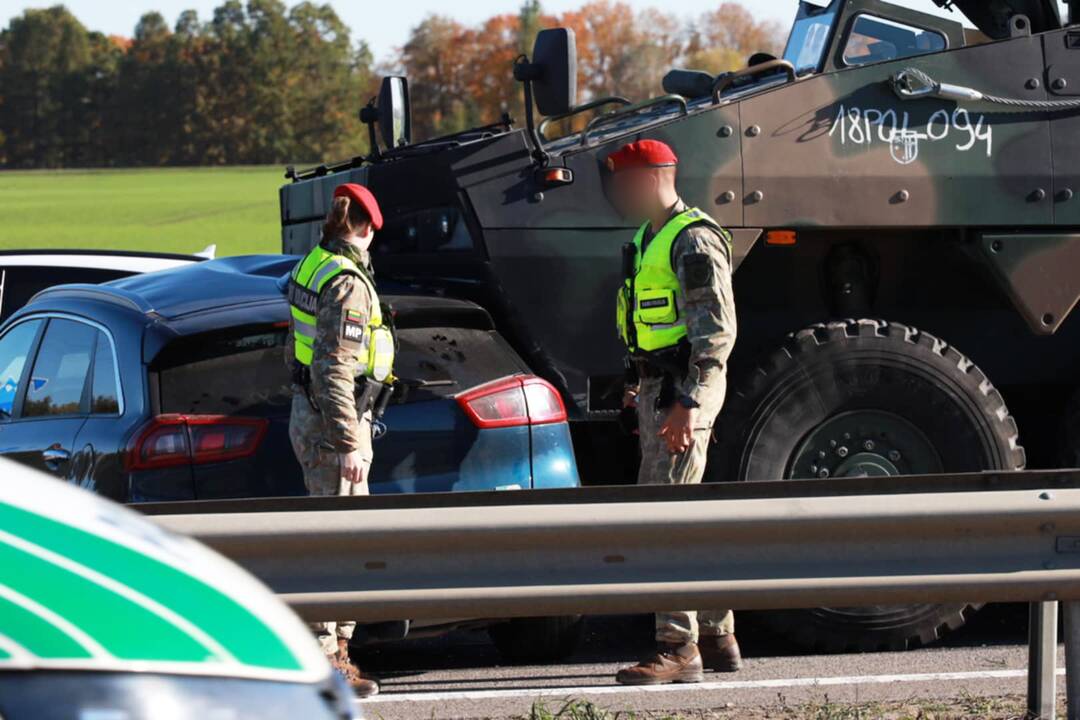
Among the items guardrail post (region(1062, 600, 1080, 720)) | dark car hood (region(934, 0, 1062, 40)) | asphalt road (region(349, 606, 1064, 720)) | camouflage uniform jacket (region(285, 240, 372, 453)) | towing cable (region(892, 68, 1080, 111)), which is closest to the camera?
guardrail post (region(1062, 600, 1080, 720))

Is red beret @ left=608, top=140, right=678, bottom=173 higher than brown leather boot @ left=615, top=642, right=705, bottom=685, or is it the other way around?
red beret @ left=608, top=140, right=678, bottom=173

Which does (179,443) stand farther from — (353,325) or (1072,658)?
(1072,658)

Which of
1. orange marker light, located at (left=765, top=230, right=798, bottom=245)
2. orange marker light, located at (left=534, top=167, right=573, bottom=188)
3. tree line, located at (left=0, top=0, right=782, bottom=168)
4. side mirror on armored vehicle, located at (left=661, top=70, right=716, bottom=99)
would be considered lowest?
orange marker light, located at (left=765, top=230, right=798, bottom=245)

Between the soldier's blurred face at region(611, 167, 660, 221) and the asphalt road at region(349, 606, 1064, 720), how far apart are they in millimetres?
1626

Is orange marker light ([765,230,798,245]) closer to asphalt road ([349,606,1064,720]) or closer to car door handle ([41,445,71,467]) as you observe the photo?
asphalt road ([349,606,1064,720])

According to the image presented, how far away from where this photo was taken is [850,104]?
660 centimetres

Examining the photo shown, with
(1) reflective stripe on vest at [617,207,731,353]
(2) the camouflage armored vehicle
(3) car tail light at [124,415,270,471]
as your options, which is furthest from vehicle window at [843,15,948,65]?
(3) car tail light at [124,415,270,471]

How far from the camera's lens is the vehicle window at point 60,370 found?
5812 mm

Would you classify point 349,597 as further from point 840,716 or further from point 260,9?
point 260,9

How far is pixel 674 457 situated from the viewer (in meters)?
5.73

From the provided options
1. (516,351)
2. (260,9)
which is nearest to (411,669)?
(516,351)

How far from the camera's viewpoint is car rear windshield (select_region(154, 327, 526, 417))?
5406 mm

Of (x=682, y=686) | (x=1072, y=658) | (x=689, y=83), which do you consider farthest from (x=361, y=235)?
(x=1072, y=658)

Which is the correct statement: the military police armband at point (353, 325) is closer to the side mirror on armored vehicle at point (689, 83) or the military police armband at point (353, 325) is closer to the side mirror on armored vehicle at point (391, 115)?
the side mirror on armored vehicle at point (391, 115)
